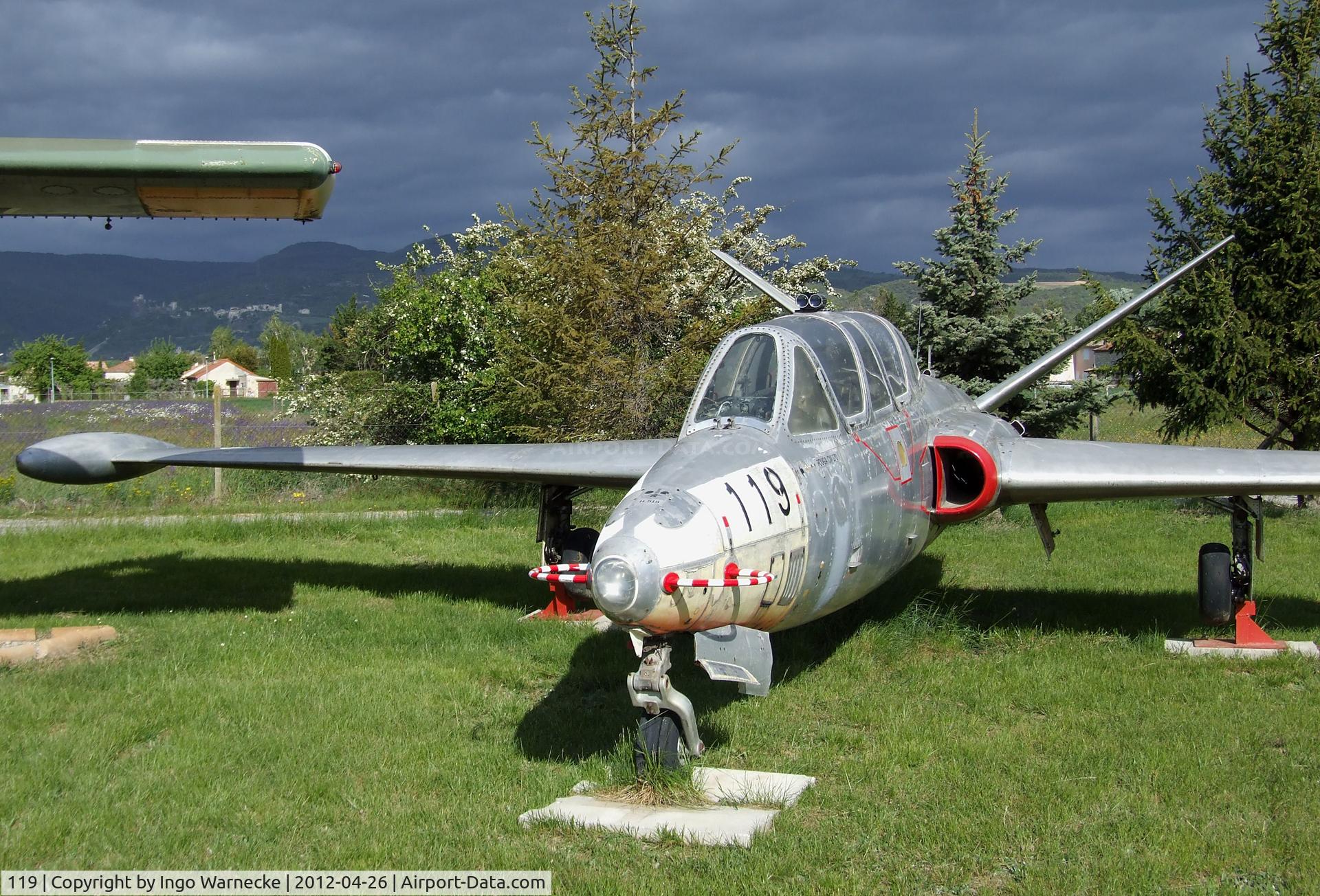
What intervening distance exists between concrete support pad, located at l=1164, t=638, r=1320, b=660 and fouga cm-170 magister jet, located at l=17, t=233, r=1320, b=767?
14.5 inches

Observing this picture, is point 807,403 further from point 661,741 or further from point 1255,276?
point 1255,276

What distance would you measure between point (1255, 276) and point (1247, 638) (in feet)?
27.5

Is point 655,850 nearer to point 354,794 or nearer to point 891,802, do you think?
point 891,802

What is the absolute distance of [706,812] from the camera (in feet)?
17.9

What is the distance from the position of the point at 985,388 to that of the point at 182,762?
1373cm

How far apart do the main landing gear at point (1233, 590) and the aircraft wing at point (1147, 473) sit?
0.64 m

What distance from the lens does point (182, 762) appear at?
6.21 m

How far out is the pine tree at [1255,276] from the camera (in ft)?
49.8

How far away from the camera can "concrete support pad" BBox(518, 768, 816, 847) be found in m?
5.16

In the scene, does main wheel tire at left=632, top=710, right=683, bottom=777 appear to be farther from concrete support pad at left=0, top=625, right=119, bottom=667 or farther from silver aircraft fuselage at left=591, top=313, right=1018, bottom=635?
concrete support pad at left=0, top=625, right=119, bottom=667

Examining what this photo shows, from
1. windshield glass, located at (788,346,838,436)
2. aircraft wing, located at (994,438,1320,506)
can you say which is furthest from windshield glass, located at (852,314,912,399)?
windshield glass, located at (788,346,838,436)

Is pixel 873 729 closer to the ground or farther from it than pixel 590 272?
closer to the ground

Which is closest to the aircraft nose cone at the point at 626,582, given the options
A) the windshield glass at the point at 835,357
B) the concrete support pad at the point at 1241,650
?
the windshield glass at the point at 835,357

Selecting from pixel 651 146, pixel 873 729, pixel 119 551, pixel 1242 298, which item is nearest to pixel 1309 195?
pixel 1242 298
